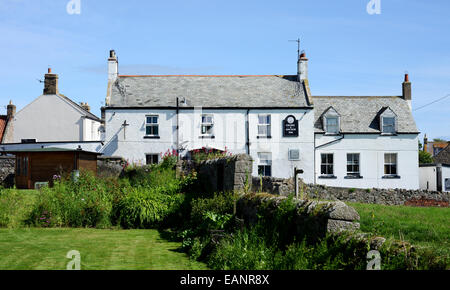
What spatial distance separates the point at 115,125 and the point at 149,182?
12725 mm

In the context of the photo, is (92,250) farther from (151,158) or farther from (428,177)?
(428,177)

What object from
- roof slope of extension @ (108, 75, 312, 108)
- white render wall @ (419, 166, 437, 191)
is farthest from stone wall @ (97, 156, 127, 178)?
white render wall @ (419, 166, 437, 191)

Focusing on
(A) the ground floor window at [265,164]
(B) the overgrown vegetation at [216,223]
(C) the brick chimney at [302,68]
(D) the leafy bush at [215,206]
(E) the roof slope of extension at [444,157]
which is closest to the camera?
(B) the overgrown vegetation at [216,223]

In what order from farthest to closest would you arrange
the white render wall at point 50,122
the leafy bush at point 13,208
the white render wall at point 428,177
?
1. the white render wall at point 50,122
2. the white render wall at point 428,177
3. the leafy bush at point 13,208

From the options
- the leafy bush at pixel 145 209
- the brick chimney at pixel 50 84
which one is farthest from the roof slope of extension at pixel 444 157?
the leafy bush at pixel 145 209

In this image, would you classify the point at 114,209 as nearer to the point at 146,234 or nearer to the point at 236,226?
the point at 146,234

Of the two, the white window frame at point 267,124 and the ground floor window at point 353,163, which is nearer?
the white window frame at point 267,124

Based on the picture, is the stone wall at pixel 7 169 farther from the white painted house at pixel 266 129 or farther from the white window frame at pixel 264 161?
the white window frame at pixel 264 161

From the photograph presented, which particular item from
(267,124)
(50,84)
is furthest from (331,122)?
(50,84)

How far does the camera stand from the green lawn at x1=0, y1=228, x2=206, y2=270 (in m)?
8.48

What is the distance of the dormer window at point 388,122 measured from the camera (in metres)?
30.5

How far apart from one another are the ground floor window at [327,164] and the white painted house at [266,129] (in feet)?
0.22

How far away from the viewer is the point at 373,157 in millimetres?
30297
